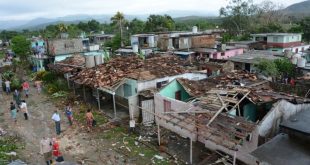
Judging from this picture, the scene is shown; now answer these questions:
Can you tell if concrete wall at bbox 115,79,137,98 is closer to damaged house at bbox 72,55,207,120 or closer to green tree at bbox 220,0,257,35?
damaged house at bbox 72,55,207,120

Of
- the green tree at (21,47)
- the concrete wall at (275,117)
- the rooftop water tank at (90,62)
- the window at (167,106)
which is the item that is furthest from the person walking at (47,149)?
the green tree at (21,47)

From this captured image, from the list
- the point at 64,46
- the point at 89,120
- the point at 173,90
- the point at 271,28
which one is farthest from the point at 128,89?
the point at 271,28

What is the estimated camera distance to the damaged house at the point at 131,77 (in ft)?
63.3

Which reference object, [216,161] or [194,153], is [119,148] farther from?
[216,161]

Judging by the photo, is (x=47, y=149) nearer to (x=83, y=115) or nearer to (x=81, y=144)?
(x=81, y=144)

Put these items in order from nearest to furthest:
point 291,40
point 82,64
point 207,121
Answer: point 207,121 < point 82,64 < point 291,40

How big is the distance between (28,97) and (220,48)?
24311mm

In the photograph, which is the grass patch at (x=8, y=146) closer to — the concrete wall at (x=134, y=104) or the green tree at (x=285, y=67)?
the concrete wall at (x=134, y=104)

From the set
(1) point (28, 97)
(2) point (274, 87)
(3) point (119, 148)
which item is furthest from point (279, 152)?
(1) point (28, 97)

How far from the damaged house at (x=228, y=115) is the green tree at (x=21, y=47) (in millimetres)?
35363

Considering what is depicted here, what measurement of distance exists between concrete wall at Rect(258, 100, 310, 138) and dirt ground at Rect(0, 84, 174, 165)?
469cm

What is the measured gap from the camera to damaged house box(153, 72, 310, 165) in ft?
38.4

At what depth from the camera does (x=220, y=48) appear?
3697cm

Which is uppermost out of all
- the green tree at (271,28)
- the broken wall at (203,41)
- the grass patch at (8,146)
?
the green tree at (271,28)
